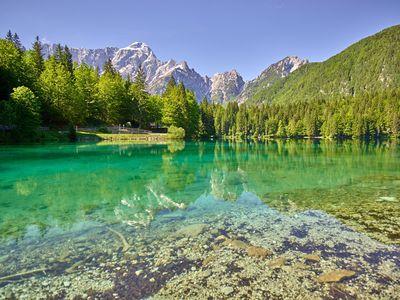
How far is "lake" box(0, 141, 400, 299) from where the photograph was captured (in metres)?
6.48

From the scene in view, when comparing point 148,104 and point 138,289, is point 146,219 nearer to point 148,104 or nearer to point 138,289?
point 138,289

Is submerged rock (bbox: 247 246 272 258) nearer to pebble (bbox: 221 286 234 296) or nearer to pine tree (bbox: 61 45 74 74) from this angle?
pebble (bbox: 221 286 234 296)

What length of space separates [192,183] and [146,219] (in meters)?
9.44

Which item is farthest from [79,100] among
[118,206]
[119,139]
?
[118,206]

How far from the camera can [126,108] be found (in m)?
91.3

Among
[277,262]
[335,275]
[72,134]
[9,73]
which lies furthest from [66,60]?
[335,275]

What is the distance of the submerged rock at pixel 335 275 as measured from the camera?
6738 millimetres

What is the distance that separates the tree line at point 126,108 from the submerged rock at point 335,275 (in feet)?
199

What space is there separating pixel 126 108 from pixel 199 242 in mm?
87200

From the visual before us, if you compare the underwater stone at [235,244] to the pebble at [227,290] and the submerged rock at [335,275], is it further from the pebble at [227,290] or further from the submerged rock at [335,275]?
the submerged rock at [335,275]

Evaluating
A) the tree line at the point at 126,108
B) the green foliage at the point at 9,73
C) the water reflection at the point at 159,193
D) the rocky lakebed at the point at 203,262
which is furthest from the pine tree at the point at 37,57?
the rocky lakebed at the point at 203,262

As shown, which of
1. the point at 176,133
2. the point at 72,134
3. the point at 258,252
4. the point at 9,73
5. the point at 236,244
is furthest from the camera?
the point at 176,133

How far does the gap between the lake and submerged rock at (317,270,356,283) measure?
3 cm

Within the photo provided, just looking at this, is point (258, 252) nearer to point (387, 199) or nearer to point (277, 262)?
point (277, 262)
